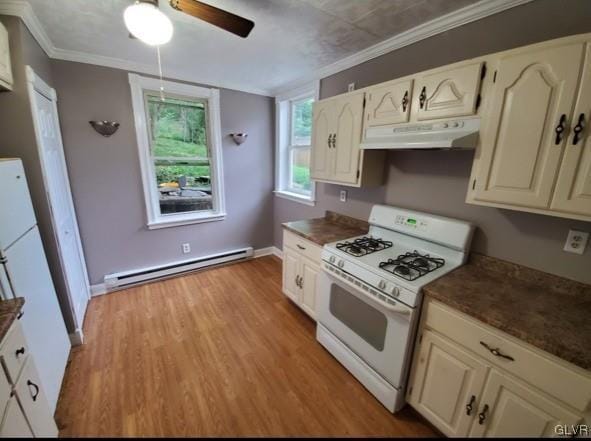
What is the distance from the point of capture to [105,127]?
2.42m

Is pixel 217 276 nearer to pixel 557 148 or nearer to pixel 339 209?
pixel 339 209

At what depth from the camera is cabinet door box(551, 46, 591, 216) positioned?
1004mm

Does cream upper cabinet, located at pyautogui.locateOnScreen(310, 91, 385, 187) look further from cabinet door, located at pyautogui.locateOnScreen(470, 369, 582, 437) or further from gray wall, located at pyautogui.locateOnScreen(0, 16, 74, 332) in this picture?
gray wall, located at pyautogui.locateOnScreen(0, 16, 74, 332)

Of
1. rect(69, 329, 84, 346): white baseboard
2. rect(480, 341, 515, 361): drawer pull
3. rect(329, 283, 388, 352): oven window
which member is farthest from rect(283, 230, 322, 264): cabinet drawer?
rect(69, 329, 84, 346): white baseboard

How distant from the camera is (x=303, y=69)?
2586 mm

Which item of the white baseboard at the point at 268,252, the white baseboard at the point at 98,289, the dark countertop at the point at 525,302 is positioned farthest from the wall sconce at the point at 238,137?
the dark countertop at the point at 525,302

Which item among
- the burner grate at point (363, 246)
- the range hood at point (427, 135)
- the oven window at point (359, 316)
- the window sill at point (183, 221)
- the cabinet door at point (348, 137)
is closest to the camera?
the range hood at point (427, 135)

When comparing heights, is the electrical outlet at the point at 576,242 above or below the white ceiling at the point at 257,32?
below

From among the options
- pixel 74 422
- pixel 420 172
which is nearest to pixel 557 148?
pixel 420 172

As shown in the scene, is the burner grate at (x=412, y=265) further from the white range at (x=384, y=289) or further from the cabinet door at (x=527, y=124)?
the cabinet door at (x=527, y=124)

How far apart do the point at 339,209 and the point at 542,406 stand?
6.47ft

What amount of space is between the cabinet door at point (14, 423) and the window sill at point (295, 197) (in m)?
2.64

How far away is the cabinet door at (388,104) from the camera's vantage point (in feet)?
5.38

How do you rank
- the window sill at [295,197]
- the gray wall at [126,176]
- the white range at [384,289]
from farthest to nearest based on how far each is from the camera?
the window sill at [295,197]
the gray wall at [126,176]
the white range at [384,289]
